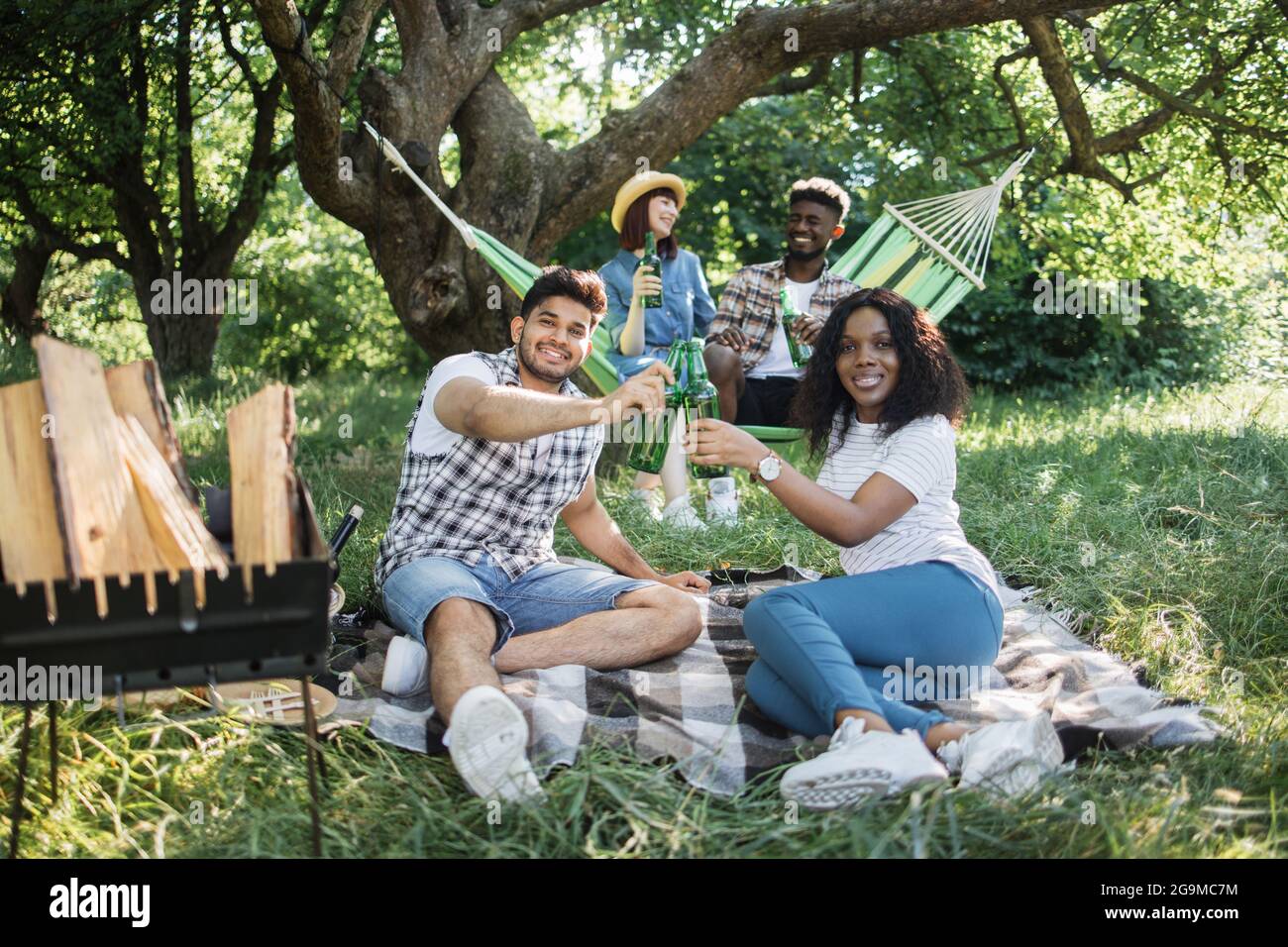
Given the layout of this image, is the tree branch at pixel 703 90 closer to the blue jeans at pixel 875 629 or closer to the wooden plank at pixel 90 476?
the blue jeans at pixel 875 629

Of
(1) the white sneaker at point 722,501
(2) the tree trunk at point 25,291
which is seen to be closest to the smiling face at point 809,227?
(1) the white sneaker at point 722,501

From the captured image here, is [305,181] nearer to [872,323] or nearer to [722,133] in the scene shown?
[872,323]

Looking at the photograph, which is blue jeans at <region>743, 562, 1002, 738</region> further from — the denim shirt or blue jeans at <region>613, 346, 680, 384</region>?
the denim shirt

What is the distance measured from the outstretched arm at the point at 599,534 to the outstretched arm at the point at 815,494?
0.63 metres

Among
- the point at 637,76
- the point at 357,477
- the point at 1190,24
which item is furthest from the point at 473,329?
the point at 637,76

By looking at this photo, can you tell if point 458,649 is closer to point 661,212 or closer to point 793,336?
point 793,336

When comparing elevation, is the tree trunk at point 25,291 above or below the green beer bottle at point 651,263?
above

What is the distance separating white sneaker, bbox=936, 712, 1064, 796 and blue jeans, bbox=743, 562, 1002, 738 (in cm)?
24

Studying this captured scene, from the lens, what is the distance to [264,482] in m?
1.63

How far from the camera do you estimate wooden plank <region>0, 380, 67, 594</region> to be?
1.51 m

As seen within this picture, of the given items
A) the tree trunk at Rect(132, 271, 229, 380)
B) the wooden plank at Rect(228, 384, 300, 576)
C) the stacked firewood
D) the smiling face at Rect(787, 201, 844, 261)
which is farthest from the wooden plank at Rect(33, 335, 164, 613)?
the tree trunk at Rect(132, 271, 229, 380)

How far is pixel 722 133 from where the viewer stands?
7844 millimetres

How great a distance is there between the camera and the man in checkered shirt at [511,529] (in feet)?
7.85

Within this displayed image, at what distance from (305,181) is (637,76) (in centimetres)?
Result: 423
